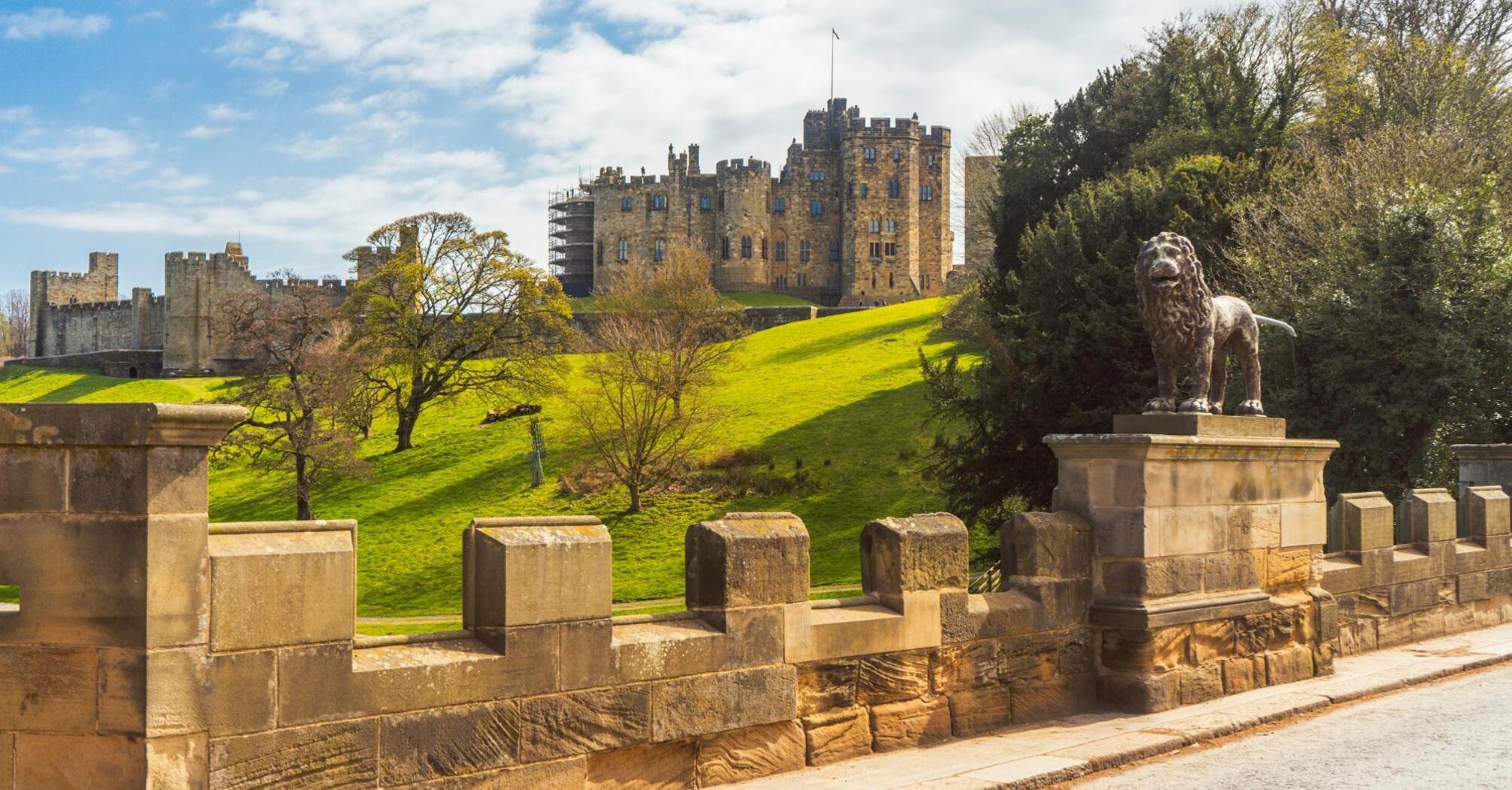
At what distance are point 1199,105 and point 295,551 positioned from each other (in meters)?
34.5

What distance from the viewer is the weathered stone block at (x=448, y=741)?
5797 millimetres

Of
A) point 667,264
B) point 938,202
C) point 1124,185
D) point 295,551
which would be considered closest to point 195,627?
point 295,551

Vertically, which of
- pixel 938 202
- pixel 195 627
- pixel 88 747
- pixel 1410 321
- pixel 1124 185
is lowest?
pixel 88 747

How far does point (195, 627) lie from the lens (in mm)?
5301

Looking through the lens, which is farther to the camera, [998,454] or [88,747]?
[998,454]

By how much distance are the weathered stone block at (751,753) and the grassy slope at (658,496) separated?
22334mm

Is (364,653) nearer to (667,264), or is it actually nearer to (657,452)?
(657,452)

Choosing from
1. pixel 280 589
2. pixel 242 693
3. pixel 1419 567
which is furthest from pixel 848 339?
pixel 242 693

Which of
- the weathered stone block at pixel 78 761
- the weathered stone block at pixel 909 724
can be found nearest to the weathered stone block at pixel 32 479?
the weathered stone block at pixel 78 761

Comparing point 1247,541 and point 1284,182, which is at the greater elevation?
point 1284,182

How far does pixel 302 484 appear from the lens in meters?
37.9

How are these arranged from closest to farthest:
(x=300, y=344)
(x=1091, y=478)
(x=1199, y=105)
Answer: (x=1091, y=478), (x=1199, y=105), (x=300, y=344)

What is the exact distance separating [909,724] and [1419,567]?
760 centimetres

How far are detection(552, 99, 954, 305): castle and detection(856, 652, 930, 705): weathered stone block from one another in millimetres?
90211
